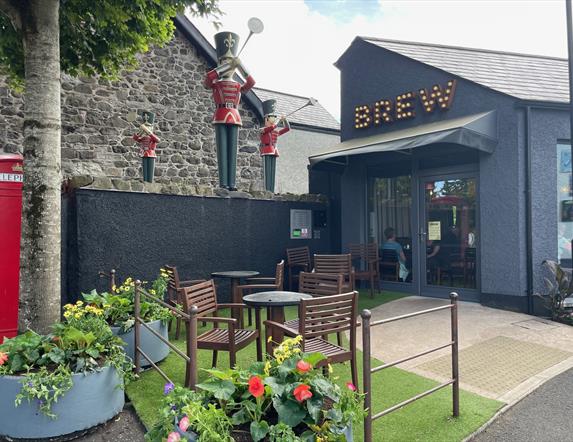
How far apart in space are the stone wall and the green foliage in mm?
3803

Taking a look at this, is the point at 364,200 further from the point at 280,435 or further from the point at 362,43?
the point at 280,435

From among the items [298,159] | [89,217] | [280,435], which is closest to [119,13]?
[89,217]

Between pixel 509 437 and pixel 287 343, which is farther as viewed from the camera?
pixel 509 437

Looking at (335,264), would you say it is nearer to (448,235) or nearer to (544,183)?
(448,235)

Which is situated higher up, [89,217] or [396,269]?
[89,217]

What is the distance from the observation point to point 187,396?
217cm

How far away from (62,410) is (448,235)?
22.3 feet

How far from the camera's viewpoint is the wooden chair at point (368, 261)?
8070mm

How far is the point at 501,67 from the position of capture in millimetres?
8445

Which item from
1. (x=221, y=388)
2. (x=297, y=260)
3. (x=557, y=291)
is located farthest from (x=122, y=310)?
(x=557, y=291)

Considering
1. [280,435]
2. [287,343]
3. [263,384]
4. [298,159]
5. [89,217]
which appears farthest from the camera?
[298,159]

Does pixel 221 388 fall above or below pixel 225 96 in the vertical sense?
below

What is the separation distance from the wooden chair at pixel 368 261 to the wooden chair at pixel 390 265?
24 cm

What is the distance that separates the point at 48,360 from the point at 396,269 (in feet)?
22.6
